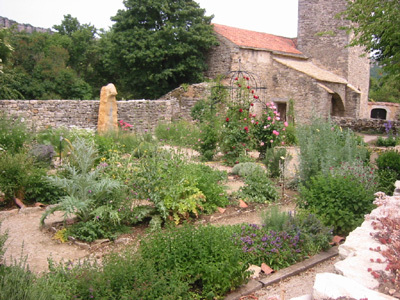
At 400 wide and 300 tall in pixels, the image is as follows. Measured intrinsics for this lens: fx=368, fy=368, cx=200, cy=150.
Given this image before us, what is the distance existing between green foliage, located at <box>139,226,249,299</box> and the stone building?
49.7 feet

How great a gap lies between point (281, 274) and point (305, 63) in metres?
21.6

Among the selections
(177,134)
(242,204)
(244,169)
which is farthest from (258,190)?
(177,134)

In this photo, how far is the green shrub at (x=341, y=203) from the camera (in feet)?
15.1

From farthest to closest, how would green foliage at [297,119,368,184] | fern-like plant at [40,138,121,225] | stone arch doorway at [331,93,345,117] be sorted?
1. stone arch doorway at [331,93,345,117]
2. green foliage at [297,119,368,184]
3. fern-like plant at [40,138,121,225]

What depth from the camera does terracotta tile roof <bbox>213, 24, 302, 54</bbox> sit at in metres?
20.7

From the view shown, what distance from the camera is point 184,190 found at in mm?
5281

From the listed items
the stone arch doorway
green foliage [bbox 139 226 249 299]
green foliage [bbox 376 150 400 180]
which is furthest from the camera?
the stone arch doorway

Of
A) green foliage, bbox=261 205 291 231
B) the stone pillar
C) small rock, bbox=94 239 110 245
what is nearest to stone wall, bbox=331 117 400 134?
the stone pillar

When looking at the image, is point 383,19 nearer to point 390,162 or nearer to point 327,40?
point 390,162

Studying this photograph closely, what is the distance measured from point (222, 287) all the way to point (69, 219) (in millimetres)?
2931

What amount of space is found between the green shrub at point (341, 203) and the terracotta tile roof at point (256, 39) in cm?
1625

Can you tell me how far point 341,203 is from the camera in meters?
4.74

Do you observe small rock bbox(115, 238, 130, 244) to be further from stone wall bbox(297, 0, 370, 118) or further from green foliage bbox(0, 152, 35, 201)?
stone wall bbox(297, 0, 370, 118)

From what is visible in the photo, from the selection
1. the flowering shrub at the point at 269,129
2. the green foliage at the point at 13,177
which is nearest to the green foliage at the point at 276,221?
the green foliage at the point at 13,177
